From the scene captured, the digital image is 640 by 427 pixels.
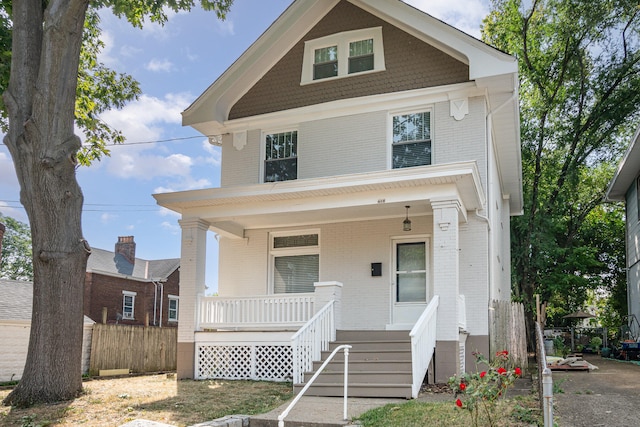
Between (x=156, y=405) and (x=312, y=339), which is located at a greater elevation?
(x=312, y=339)

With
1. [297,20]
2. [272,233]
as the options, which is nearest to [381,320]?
[272,233]

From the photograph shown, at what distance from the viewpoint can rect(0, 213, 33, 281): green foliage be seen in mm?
50312

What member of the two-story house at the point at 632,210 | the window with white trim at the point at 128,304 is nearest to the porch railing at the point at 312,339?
the two-story house at the point at 632,210

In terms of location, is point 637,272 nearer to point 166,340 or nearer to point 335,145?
point 335,145

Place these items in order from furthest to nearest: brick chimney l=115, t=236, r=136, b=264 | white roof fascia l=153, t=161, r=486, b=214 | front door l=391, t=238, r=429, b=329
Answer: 1. brick chimney l=115, t=236, r=136, b=264
2. front door l=391, t=238, r=429, b=329
3. white roof fascia l=153, t=161, r=486, b=214

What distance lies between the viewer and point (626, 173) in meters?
21.4

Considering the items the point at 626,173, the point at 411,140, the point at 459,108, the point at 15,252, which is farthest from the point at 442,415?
the point at 15,252

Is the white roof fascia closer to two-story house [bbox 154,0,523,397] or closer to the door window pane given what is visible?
two-story house [bbox 154,0,523,397]

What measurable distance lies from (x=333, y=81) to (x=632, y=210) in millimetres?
14365

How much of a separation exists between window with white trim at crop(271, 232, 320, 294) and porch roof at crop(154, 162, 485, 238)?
807 millimetres

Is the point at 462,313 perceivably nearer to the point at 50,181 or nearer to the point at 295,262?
the point at 295,262

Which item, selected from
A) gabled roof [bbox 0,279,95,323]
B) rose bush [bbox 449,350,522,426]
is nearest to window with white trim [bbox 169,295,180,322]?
gabled roof [bbox 0,279,95,323]

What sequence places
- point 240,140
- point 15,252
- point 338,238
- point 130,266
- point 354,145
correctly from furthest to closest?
point 15,252 → point 130,266 → point 240,140 → point 354,145 → point 338,238

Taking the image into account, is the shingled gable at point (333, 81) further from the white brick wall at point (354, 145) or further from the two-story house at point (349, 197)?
the white brick wall at point (354, 145)
